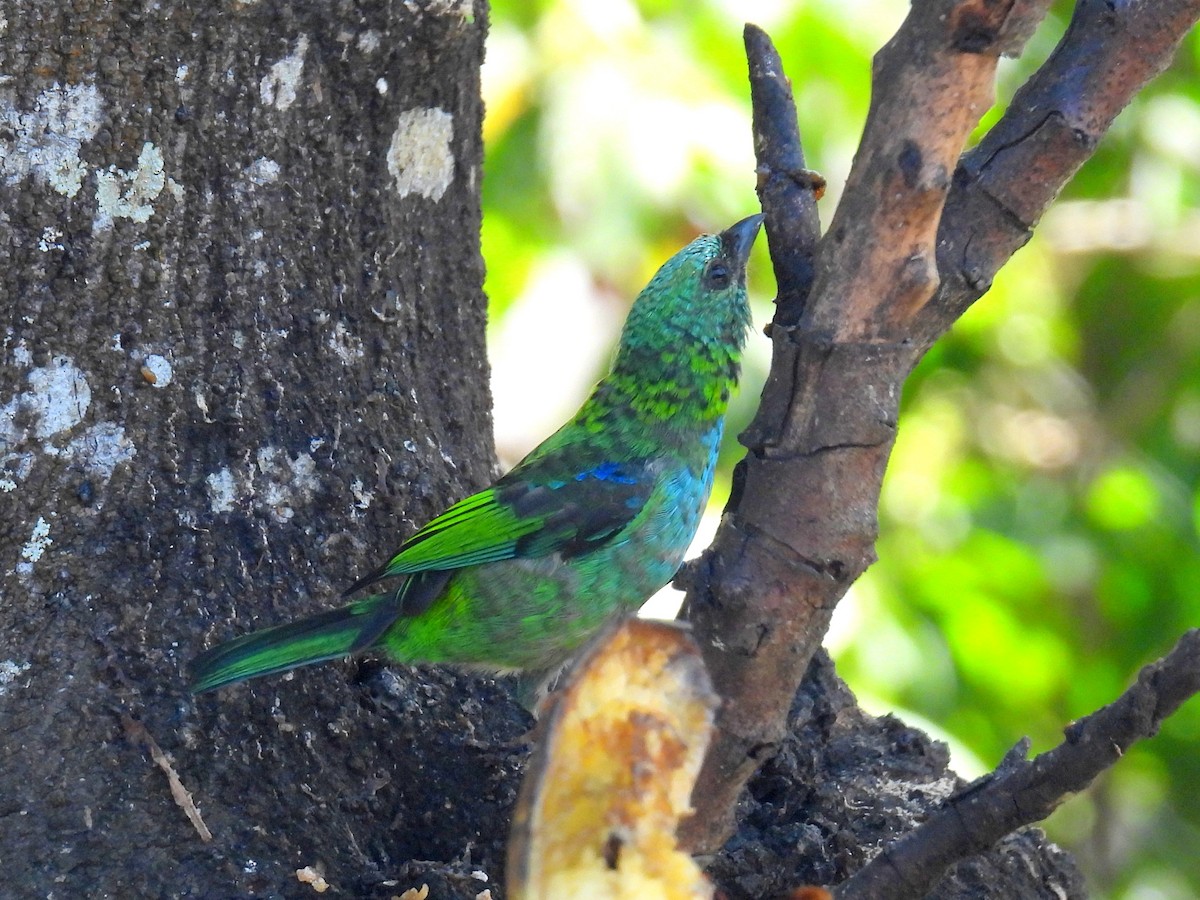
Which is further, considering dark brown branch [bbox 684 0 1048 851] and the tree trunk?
the tree trunk

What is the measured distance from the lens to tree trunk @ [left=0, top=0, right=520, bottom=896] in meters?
2.18

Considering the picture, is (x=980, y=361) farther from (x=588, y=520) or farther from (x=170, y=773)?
(x=170, y=773)

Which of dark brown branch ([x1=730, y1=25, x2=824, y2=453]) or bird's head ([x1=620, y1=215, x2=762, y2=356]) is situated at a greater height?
bird's head ([x1=620, y1=215, x2=762, y2=356])

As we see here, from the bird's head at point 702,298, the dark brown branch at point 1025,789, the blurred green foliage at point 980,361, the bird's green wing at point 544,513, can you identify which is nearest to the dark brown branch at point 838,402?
the dark brown branch at point 1025,789

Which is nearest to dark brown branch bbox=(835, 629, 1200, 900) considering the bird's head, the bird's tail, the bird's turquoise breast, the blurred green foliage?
the bird's tail

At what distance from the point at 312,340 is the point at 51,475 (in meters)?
0.55

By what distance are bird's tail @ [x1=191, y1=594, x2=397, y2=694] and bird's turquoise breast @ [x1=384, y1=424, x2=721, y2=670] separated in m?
0.32

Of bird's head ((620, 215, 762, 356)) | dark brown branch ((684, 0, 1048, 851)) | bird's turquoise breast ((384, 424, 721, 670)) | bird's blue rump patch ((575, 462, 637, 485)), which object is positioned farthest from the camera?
bird's head ((620, 215, 762, 356))

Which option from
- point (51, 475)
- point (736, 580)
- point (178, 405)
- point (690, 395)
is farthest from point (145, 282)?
point (690, 395)

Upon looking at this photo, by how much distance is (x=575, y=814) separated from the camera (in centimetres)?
154

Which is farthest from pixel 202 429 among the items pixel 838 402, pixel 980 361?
pixel 980 361

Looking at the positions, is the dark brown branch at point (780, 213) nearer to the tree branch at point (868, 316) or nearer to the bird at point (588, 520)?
the tree branch at point (868, 316)

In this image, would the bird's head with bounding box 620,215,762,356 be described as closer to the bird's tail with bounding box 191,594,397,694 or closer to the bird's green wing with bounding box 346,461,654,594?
the bird's green wing with bounding box 346,461,654,594

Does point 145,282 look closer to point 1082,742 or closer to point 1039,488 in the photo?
point 1082,742
